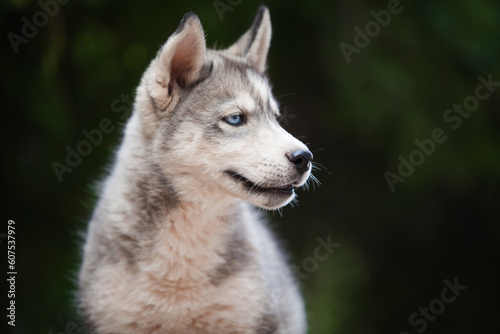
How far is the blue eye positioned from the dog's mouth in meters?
0.36

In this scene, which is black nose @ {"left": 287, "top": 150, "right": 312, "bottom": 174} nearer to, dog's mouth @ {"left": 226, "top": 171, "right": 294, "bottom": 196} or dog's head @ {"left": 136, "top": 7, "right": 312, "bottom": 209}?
dog's head @ {"left": 136, "top": 7, "right": 312, "bottom": 209}

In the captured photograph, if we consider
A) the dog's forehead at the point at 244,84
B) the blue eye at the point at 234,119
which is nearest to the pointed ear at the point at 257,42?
the dog's forehead at the point at 244,84

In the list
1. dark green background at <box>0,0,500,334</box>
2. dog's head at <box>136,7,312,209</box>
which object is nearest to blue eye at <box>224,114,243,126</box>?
dog's head at <box>136,7,312,209</box>

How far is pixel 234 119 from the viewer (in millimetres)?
4480

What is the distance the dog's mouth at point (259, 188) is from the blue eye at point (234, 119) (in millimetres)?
360

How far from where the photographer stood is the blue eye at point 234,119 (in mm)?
4461

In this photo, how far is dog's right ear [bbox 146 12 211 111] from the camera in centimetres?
427

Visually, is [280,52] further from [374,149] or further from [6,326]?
[6,326]

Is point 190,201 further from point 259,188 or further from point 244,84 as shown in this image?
point 244,84

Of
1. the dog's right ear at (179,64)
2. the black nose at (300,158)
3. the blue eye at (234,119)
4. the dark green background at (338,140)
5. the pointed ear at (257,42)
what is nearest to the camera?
the black nose at (300,158)

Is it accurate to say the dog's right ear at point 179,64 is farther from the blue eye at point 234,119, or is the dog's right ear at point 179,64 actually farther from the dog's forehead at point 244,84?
the blue eye at point 234,119

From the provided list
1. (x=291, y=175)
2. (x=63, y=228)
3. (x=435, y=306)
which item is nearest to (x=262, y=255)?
(x=291, y=175)

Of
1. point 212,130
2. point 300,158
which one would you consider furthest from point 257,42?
point 300,158

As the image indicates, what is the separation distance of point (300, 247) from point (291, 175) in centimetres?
372
